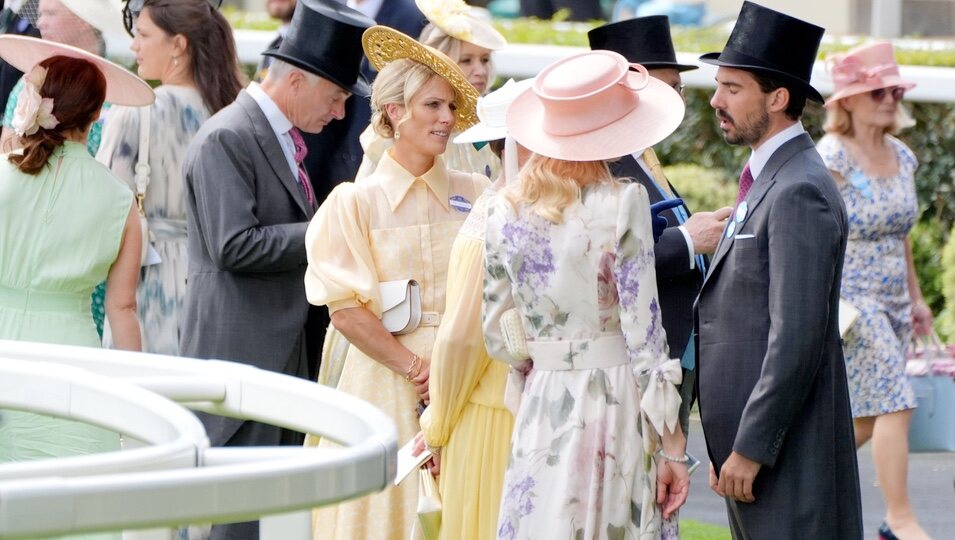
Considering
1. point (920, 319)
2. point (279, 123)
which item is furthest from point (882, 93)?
point (279, 123)

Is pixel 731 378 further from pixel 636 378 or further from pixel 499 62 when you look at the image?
pixel 499 62

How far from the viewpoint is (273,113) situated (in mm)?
5055

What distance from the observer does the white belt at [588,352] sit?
374 centimetres

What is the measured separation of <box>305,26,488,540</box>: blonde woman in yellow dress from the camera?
14.4ft

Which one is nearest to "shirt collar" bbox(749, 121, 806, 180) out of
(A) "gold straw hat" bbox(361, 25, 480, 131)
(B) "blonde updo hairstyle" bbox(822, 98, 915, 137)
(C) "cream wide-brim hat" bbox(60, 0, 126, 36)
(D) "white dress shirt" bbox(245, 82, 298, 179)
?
(A) "gold straw hat" bbox(361, 25, 480, 131)

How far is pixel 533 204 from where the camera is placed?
12.2ft

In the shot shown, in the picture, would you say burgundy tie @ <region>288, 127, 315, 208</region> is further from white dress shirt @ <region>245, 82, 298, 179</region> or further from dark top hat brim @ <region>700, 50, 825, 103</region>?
dark top hat brim @ <region>700, 50, 825, 103</region>

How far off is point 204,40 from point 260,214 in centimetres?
109

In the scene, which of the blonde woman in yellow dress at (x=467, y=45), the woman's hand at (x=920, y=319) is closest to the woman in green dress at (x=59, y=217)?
the blonde woman in yellow dress at (x=467, y=45)

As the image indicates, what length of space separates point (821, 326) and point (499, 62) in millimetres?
6265

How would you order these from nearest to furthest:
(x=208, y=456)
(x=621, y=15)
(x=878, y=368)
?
(x=208, y=456) < (x=878, y=368) < (x=621, y=15)

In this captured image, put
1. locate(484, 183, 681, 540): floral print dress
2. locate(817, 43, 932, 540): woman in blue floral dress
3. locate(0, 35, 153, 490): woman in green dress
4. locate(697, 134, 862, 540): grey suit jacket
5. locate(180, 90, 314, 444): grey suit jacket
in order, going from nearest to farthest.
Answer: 1. locate(484, 183, 681, 540): floral print dress
2. locate(697, 134, 862, 540): grey suit jacket
3. locate(0, 35, 153, 490): woman in green dress
4. locate(180, 90, 314, 444): grey suit jacket
5. locate(817, 43, 932, 540): woman in blue floral dress

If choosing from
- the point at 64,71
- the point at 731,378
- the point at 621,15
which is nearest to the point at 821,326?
the point at 731,378

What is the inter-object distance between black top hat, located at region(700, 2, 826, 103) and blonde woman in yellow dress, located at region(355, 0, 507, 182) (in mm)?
1464
